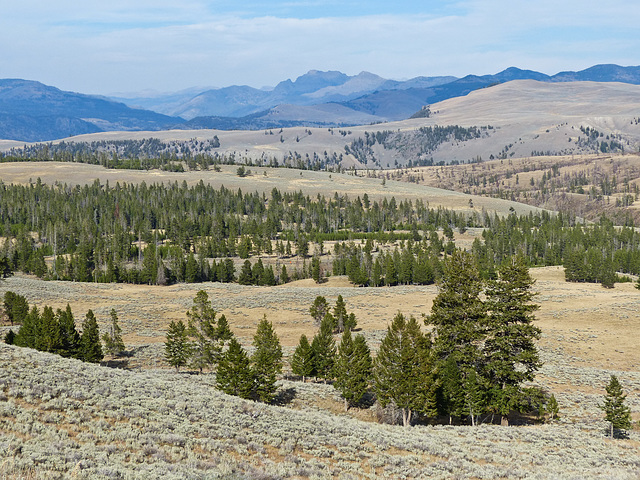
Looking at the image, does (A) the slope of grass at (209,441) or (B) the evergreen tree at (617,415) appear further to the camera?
(B) the evergreen tree at (617,415)

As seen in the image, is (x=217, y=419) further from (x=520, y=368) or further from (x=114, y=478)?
(x=520, y=368)

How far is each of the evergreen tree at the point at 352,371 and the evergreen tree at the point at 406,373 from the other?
6.81 ft

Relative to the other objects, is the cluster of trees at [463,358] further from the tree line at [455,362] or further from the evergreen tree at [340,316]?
the evergreen tree at [340,316]

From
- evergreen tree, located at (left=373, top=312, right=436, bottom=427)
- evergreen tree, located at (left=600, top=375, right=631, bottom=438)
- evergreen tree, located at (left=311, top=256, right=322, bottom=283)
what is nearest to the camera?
evergreen tree, located at (left=600, top=375, right=631, bottom=438)

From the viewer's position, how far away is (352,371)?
44812mm

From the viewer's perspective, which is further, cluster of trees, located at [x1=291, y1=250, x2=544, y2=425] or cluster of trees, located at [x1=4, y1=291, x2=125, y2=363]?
cluster of trees, located at [x1=4, y1=291, x2=125, y2=363]

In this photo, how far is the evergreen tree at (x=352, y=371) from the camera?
1738 inches

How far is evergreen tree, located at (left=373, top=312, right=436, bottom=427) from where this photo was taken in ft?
129

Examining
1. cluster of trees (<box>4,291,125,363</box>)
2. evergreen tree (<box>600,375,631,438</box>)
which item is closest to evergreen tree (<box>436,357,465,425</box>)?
evergreen tree (<box>600,375,631,438</box>)

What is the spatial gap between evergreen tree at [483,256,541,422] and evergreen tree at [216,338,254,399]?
1873 cm

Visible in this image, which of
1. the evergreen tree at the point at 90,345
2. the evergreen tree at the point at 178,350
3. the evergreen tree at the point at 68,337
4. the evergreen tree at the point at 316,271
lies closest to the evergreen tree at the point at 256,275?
the evergreen tree at the point at 316,271

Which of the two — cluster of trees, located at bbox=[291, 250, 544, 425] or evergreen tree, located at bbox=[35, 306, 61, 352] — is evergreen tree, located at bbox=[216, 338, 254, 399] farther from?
evergreen tree, located at bbox=[35, 306, 61, 352]

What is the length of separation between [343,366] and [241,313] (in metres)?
52.6

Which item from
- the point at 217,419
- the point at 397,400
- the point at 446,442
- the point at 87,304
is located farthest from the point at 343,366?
the point at 87,304
